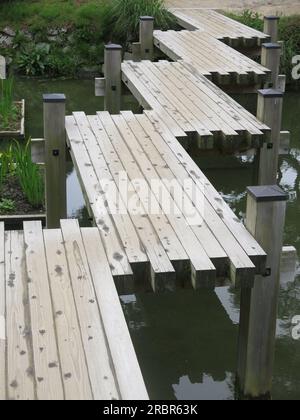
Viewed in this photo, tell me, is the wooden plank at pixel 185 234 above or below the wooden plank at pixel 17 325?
above

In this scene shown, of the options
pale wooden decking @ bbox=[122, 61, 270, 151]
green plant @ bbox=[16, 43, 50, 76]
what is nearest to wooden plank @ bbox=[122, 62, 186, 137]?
pale wooden decking @ bbox=[122, 61, 270, 151]

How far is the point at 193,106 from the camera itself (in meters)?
6.36

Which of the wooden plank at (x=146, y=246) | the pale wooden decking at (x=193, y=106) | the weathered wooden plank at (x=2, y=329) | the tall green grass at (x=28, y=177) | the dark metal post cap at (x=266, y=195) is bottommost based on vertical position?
the tall green grass at (x=28, y=177)

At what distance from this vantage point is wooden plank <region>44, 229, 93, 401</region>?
9.61 ft

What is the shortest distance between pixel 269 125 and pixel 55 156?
170cm

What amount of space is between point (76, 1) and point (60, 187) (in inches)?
276

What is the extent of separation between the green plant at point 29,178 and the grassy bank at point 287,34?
18.1 feet

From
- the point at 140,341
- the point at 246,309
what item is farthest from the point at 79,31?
the point at 246,309

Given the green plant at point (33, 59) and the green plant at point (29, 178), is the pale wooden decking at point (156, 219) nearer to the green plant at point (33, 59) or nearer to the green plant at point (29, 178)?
the green plant at point (29, 178)

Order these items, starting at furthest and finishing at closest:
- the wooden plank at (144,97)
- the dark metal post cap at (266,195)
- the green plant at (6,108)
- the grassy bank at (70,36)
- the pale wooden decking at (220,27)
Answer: the grassy bank at (70,36)
the pale wooden decking at (220,27)
the green plant at (6,108)
the wooden plank at (144,97)
the dark metal post cap at (266,195)

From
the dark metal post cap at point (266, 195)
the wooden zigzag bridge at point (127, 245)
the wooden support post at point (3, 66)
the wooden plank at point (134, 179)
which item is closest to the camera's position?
the wooden zigzag bridge at point (127, 245)

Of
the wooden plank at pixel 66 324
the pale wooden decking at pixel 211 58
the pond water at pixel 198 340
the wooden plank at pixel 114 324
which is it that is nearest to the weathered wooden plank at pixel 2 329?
the wooden plank at pixel 66 324

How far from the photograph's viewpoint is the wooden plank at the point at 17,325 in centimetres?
293

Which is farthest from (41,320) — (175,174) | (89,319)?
(175,174)
